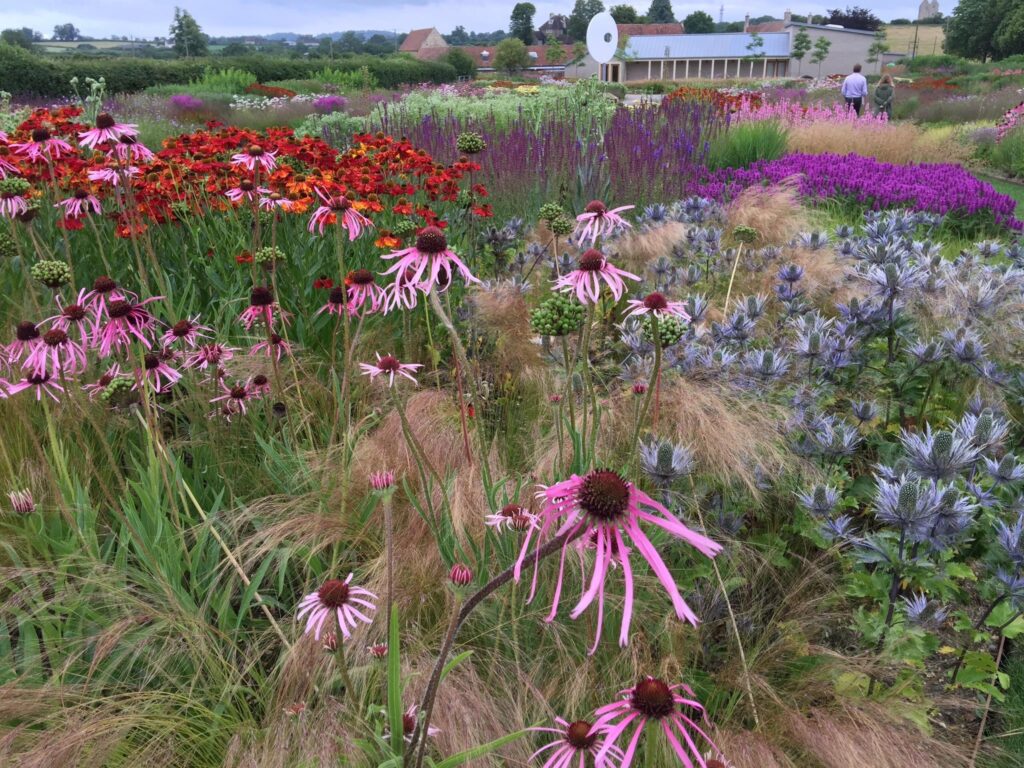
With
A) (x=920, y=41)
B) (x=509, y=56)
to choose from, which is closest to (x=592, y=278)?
(x=509, y=56)

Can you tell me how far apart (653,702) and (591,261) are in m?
0.74

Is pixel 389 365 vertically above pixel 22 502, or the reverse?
pixel 389 365

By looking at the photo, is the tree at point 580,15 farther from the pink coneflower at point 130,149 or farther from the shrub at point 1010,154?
the pink coneflower at point 130,149

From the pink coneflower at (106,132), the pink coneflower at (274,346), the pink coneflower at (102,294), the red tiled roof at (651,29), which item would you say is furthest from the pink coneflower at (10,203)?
the red tiled roof at (651,29)

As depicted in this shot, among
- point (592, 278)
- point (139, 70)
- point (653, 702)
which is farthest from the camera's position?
point (139, 70)

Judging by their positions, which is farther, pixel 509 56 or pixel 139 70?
pixel 509 56

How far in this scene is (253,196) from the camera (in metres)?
2.80

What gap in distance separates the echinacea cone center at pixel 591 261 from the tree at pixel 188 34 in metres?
63.8

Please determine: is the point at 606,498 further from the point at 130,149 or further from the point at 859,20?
the point at 859,20

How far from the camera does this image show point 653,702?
0.97 m

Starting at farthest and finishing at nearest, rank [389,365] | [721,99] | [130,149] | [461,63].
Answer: [461,63] → [721,99] → [130,149] → [389,365]

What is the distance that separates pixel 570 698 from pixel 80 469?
1.92m

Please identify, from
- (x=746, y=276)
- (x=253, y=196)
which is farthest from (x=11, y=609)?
(x=746, y=276)

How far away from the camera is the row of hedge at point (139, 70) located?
22391mm
